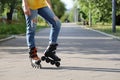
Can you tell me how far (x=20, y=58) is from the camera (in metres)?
11.9

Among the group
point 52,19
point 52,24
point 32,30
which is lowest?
point 32,30

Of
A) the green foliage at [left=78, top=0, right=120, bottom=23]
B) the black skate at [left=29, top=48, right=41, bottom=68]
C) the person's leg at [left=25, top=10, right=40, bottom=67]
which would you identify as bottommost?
the green foliage at [left=78, top=0, right=120, bottom=23]

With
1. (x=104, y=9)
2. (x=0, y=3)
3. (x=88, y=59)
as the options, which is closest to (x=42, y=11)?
(x=88, y=59)

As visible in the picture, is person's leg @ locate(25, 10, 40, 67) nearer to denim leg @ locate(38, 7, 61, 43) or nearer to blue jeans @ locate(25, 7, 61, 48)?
blue jeans @ locate(25, 7, 61, 48)

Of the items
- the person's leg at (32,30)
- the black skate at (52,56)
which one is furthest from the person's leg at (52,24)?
the person's leg at (32,30)

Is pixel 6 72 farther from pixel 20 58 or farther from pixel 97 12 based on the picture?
pixel 97 12

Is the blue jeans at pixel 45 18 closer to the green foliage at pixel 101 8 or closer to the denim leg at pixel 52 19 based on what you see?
the denim leg at pixel 52 19

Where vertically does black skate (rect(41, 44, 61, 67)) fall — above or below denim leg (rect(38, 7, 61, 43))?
below

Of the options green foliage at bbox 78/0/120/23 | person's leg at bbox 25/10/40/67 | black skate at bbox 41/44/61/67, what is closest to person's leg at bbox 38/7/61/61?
black skate at bbox 41/44/61/67

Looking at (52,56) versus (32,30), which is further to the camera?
(52,56)

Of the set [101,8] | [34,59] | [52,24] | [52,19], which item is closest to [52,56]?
[34,59]

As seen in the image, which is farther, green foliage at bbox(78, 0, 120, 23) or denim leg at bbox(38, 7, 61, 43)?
green foliage at bbox(78, 0, 120, 23)

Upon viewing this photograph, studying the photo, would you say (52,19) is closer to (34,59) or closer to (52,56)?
(52,56)

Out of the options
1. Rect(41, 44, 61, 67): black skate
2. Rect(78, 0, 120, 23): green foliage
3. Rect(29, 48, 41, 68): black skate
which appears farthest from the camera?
Rect(78, 0, 120, 23): green foliage
